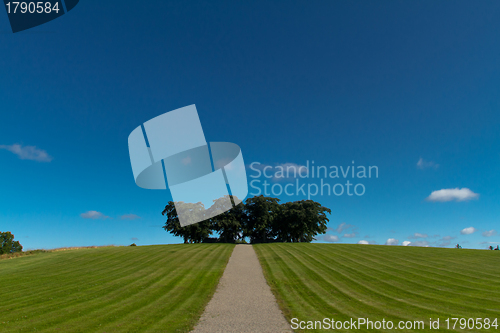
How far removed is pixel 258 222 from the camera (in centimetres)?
5191

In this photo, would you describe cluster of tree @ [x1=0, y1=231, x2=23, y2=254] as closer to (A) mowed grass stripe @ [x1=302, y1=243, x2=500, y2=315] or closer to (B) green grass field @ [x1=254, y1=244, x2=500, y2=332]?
(B) green grass field @ [x1=254, y1=244, x2=500, y2=332]

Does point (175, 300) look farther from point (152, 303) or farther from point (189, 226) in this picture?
point (189, 226)

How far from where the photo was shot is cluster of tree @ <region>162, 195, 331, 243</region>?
162 feet

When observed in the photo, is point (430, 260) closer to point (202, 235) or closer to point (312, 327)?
point (312, 327)

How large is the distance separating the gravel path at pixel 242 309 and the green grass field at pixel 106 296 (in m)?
0.54

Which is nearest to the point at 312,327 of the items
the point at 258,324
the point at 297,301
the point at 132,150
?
the point at 258,324

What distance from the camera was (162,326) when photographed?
8.41 meters

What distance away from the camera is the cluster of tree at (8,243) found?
229 feet

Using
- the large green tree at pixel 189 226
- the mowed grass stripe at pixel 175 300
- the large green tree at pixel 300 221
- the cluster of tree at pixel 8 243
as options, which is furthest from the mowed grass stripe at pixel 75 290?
the cluster of tree at pixel 8 243

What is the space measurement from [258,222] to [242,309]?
4186cm

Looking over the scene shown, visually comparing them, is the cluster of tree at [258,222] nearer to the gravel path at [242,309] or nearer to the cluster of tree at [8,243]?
the gravel path at [242,309]

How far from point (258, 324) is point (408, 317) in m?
5.45

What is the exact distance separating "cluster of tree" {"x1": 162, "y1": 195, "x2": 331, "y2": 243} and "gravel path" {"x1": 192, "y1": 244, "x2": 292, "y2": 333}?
33846mm

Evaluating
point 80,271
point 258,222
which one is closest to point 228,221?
point 258,222
